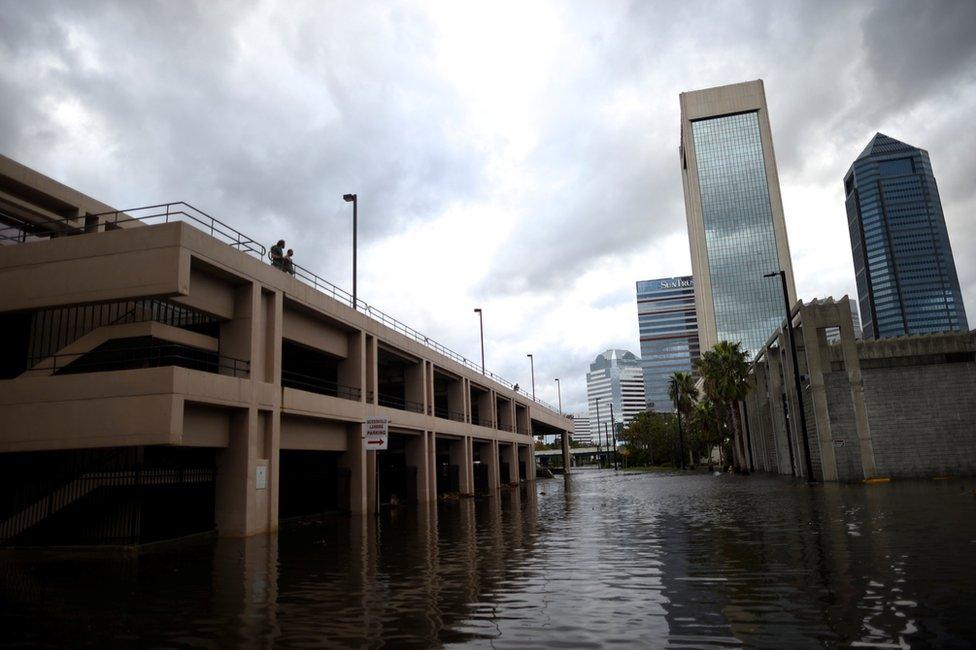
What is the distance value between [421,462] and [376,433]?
14.7 metres

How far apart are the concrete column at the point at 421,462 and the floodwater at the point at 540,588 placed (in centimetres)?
1838

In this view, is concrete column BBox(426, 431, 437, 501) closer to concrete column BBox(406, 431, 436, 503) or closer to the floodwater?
concrete column BBox(406, 431, 436, 503)

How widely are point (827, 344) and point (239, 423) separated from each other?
107 feet

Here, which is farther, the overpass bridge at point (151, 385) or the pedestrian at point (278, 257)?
the pedestrian at point (278, 257)

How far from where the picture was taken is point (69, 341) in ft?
72.2

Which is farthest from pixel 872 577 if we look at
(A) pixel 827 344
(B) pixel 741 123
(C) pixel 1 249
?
(B) pixel 741 123

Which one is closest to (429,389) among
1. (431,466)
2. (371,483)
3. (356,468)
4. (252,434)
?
(431,466)

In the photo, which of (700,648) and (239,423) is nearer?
(700,648)

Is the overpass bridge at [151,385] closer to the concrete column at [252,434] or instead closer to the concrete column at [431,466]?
the concrete column at [252,434]

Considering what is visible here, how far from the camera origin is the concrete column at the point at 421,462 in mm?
37281

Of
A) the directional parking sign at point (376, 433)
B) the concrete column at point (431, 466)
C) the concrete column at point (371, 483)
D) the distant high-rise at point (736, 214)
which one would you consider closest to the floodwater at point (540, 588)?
the directional parking sign at point (376, 433)

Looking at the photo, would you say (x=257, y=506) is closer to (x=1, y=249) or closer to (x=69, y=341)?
(x=69, y=341)

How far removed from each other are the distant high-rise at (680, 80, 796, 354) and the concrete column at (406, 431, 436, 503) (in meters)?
126

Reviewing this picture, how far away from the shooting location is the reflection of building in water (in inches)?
1439
